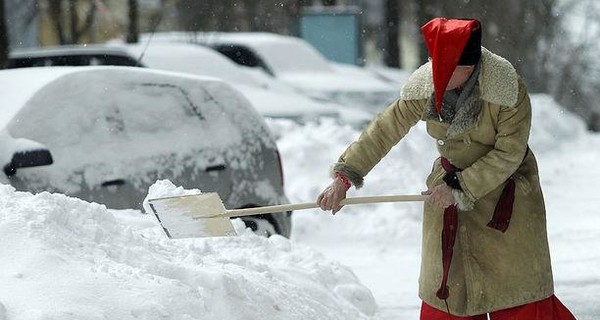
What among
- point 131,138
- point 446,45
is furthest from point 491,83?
point 131,138

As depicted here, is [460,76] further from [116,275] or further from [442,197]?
[116,275]

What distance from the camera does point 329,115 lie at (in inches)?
576

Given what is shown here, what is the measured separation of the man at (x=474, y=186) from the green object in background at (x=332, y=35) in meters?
22.7

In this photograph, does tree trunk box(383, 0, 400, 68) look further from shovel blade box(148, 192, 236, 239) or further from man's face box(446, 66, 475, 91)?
man's face box(446, 66, 475, 91)

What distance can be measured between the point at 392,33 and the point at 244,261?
1144 inches

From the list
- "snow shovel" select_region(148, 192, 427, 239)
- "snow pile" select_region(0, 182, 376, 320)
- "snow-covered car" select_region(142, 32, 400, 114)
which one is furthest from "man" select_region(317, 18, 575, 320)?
"snow-covered car" select_region(142, 32, 400, 114)

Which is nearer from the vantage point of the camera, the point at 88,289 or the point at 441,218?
the point at 88,289

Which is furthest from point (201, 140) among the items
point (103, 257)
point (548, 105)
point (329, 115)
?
point (548, 105)

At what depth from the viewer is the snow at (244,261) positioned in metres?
4.54

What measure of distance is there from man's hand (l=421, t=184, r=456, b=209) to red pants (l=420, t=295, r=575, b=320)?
0.52 meters

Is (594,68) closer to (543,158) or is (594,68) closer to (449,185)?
(543,158)

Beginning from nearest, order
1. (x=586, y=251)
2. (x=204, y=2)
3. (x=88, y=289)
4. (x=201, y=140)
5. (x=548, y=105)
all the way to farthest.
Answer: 1. (x=88, y=289)
2. (x=201, y=140)
3. (x=586, y=251)
4. (x=548, y=105)
5. (x=204, y=2)

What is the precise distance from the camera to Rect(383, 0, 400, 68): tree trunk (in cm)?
3416

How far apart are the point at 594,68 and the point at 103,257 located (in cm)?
3472
